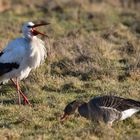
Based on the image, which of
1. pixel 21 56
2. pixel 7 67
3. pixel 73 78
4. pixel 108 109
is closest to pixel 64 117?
pixel 108 109

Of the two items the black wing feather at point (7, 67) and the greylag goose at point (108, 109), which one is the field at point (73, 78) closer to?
the greylag goose at point (108, 109)

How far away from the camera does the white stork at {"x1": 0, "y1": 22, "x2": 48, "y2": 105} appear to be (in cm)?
1098

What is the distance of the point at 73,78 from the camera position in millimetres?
11969

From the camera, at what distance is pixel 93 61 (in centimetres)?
1310

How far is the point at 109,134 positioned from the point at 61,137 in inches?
26.1

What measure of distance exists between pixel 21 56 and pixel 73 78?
55.6 inches

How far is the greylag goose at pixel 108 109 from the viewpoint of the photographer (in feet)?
29.9

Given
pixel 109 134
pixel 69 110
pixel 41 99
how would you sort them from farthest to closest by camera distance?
pixel 41 99 → pixel 69 110 → pixel 109 134

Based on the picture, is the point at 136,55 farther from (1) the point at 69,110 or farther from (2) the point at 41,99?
(1) the point at 69,110

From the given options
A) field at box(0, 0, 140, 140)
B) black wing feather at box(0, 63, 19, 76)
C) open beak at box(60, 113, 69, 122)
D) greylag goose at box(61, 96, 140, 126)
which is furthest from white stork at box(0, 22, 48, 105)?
greylag goose at box(61, 96, 140, 126)

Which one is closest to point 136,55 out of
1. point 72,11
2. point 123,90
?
point 123,90

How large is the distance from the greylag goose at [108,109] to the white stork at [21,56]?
198 centimetres

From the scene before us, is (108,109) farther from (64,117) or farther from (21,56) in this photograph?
(21,56)

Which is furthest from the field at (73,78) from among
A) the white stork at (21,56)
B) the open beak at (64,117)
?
the white stork at (21,56)
